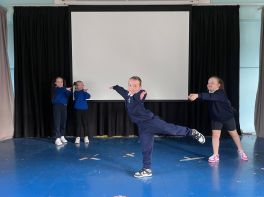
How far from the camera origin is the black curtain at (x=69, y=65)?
21.3ft

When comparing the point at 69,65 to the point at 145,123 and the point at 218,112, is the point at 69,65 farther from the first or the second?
the point at 218,112

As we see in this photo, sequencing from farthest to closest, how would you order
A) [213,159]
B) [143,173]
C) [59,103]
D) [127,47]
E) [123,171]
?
[127,47]
[59,103]
[213,159]
[123,171]
[143,173]

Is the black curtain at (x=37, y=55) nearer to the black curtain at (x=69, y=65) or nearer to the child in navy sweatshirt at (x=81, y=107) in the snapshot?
the black curtain at (x=69, y=65)

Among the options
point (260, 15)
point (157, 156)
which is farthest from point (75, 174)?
point (260, 15)

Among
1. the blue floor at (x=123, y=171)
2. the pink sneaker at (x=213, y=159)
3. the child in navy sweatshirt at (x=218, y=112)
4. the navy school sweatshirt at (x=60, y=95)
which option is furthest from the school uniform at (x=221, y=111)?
the navy school sweatshirt at (x=60, y=95)

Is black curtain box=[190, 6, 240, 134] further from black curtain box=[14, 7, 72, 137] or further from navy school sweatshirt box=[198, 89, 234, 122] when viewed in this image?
black curtain box=[14, 7, 72, 137]

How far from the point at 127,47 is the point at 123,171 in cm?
291

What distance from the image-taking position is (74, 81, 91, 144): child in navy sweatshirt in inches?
241

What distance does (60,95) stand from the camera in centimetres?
603

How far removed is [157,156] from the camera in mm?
5066

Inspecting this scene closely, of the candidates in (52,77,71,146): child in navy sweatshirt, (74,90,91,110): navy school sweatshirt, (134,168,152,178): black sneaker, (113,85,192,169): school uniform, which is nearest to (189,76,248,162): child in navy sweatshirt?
(113,85,192,169): school uniform

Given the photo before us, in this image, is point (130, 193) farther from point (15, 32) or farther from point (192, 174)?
point (15, 32)

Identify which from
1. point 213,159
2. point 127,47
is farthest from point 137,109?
point 127,47

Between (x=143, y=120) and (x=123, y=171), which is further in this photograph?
(x=123, y=171)
